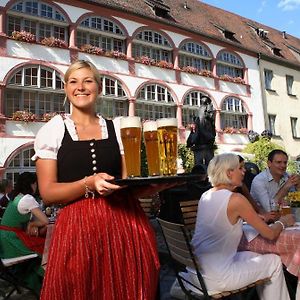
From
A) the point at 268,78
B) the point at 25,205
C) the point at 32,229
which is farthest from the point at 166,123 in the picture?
the point at 268,78

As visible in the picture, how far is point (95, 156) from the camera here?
56.3 inches

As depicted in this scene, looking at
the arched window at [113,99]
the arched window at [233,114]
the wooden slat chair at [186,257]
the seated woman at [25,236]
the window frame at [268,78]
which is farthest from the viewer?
the window frame at [268,78]

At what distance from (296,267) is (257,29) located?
2695 centimetres

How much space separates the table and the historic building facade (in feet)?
38.3

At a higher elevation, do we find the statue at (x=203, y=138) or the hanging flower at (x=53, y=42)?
the hanging flower at (x=53, y=42)

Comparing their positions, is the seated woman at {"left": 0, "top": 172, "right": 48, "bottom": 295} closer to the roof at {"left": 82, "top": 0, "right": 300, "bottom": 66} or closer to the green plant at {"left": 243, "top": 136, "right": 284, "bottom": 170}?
the roof at {"left": 82, "top": 0, "right": 300, "bottom": 66}

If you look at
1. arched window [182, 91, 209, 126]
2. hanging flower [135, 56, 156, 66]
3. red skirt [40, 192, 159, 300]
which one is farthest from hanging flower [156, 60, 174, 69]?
red skirt [40, 192, 159, 300]

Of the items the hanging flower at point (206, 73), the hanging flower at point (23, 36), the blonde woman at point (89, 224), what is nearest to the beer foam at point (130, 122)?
the blonde woman at point (89, 224)

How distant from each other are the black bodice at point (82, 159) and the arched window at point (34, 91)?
13.8 m

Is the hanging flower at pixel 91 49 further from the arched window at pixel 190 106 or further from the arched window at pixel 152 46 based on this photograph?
the arched window at pixel 190 106

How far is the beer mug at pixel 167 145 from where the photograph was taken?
1354 millimetres

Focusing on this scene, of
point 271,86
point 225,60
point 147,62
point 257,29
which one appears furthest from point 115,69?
point 257,29

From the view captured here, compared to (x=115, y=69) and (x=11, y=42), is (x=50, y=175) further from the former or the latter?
(x=115, y=69)

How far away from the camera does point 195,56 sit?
21156 millimetres
